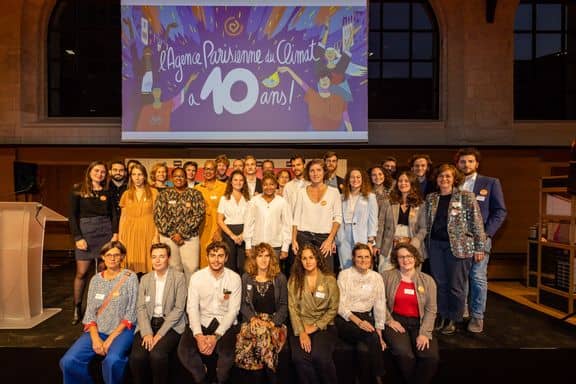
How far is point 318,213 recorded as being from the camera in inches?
143

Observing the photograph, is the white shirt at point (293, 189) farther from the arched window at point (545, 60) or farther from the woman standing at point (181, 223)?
the arched window at point (545, 60)

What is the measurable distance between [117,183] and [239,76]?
3.19 metres

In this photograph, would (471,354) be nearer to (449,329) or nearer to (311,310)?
(449,329)

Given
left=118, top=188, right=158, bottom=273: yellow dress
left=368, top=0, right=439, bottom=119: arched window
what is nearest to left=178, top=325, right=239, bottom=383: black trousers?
left=118, top=188, right=158, bottom=273: yellow dress

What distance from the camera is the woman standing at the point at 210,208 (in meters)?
3.97

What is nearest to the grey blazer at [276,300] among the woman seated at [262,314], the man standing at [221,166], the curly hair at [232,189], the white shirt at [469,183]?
the woman seated at [262,314]

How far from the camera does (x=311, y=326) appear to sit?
3.07m

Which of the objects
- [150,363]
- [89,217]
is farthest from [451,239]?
[89,217]

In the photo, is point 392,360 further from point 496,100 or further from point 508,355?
point 496,100

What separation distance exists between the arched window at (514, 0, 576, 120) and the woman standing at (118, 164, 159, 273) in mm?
7079

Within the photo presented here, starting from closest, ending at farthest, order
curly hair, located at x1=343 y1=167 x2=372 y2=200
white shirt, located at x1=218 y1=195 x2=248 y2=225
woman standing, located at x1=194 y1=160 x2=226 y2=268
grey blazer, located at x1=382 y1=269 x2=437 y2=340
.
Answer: grey blazer, located at x1=382 y1=269 x2=437 y2=340
curly hair, located at x1=343 y1=167 x2=372 y2=200
white shirt, located at x1=218 y1=195 x2=248 y2=225
woman standing, located at x1=194 y1=160 x2=226 y2=268

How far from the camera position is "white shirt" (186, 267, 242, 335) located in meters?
3.06

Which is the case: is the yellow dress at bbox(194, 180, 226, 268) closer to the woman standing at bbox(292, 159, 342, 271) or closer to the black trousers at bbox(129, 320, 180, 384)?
the woman standing at bbox(292, 159, 342, 271)

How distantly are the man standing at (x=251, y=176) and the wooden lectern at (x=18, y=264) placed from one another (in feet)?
6.21
